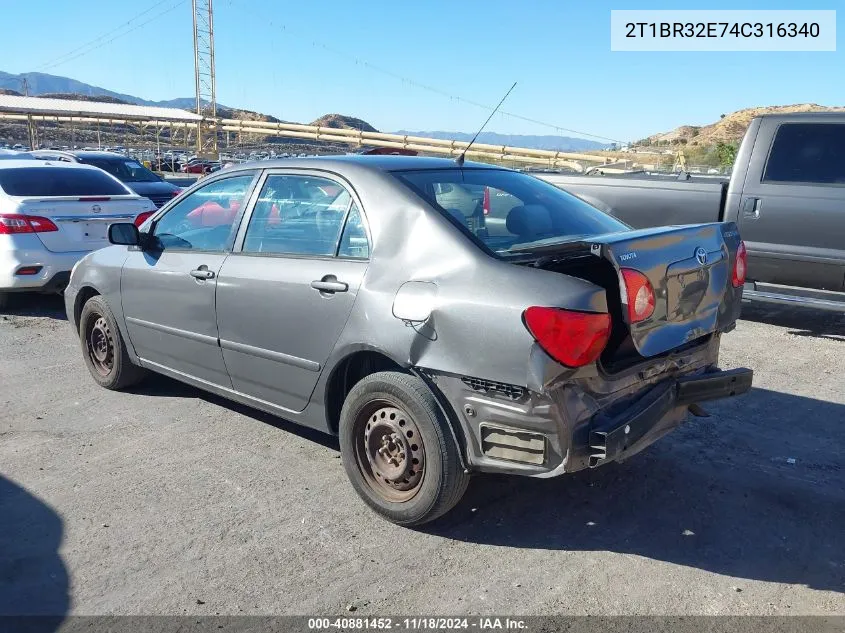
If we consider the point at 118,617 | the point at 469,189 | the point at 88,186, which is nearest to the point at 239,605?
the point at 118,617

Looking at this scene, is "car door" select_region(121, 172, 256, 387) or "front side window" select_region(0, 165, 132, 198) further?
"front side window" select_region(0, 165, 132, 198)

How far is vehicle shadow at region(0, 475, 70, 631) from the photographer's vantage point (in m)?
3.00

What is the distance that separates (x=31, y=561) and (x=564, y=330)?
249 cm

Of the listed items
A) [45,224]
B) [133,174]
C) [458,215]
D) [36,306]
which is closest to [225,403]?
[458,215]

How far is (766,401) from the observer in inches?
209

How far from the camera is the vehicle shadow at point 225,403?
4727 mm

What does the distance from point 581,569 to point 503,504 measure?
652 mm

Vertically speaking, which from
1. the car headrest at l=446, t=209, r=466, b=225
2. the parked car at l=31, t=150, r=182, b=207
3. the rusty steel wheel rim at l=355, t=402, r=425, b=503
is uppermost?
the parked car at l=31, t=150, r=182, b=207

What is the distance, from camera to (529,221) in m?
3.97

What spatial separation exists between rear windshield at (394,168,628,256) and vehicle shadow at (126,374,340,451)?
5.37 ft

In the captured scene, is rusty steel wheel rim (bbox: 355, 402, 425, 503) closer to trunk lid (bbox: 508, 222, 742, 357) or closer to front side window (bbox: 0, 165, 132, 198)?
trunk lid (bbox: 508, 222, 742, 357)

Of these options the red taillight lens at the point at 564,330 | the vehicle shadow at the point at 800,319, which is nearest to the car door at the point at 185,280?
the red taillight lens at the point at 564,330

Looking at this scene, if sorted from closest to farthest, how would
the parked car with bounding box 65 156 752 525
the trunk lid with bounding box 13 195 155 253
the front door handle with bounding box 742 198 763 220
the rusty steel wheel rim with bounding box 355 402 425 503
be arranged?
the parked car with bounding box 65 156 752 525
the rusty steel wheel rim with bounding box 355 402 425 503
the front door handle with bounding box 742 198 763 220
the trunk lid with bounding box 13 195 155 253

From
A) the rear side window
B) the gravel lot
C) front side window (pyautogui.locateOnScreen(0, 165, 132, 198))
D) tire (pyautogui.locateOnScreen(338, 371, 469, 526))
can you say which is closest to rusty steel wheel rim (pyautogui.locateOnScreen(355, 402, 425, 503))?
tire (pyautogui.locateOnScreen(338, 371, 469, 526))
